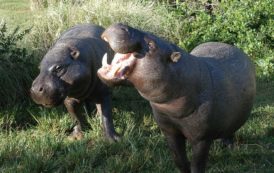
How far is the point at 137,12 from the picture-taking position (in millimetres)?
9781

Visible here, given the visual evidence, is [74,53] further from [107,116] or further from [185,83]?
[185,83]

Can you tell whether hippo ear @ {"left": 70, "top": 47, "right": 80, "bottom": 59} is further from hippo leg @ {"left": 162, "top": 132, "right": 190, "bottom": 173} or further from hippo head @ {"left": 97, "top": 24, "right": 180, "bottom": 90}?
hippo head @ {"left": 97, "top": 24, "right": 180, "bottom": 90}

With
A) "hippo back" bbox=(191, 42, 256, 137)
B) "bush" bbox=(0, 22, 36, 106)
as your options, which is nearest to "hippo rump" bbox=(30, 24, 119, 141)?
"bush" bbox=(0, 22, 36, 106)

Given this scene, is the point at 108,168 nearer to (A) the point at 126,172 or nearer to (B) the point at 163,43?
(A) the point at 126,172

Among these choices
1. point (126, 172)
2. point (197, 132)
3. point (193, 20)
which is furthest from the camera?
point (193, 20)

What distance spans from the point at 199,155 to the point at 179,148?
22cm

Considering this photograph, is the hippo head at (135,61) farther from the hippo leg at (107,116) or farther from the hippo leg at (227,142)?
the hippo leg at (107,116)

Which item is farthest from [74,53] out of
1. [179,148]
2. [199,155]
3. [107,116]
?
[199,155]

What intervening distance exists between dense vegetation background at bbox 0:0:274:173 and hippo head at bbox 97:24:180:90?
1.83m

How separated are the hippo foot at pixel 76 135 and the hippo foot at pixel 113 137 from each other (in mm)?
406

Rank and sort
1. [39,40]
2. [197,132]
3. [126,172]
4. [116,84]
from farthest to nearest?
[39,40]
[126,172]
[197,132]
[116,84]

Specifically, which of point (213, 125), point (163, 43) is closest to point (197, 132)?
point (213, 125)

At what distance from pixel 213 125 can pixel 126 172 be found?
1.30m

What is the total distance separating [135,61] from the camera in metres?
3.22
